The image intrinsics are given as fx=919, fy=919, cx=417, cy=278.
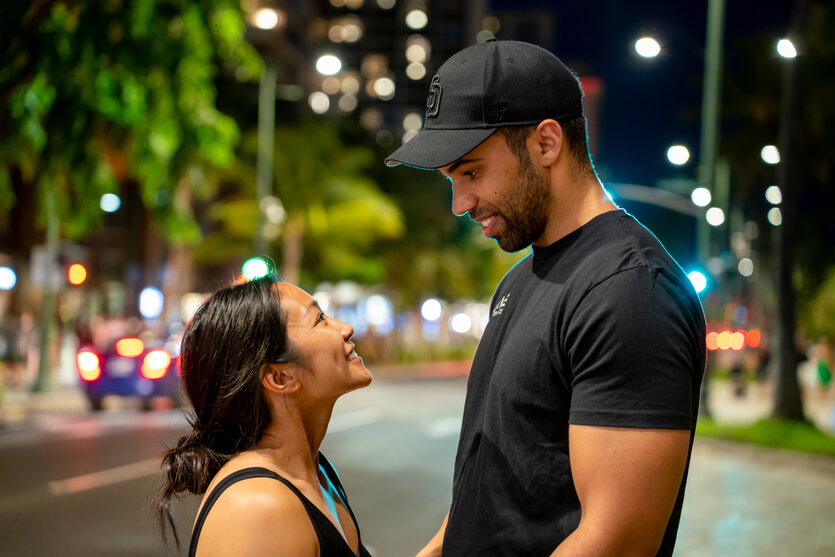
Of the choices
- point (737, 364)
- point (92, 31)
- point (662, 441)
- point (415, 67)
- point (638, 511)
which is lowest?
point (737, 364)

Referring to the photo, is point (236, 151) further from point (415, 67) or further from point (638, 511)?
point (415, 67)

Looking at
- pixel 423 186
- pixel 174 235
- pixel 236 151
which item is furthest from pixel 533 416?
pixel 423 186

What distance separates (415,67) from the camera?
122 meters

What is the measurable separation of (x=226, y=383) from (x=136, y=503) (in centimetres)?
792


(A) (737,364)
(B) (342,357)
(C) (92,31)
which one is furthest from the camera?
(A) (737,364)

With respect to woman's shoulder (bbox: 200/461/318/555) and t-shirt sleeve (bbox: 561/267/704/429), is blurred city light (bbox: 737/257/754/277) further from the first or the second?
woman's shoulder (bbox: 200/461/318/555)

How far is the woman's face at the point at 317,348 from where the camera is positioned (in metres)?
2.21

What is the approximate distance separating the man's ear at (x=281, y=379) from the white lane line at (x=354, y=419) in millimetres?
14334

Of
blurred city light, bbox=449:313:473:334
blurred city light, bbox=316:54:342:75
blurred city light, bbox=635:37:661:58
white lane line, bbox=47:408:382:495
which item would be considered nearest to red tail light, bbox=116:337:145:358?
white lane line, bbox=47:408:382:495

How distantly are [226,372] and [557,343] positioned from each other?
77 centimetres

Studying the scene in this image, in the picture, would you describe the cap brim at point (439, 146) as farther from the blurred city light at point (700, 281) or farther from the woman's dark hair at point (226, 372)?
the blurred city light at point (700, 281)

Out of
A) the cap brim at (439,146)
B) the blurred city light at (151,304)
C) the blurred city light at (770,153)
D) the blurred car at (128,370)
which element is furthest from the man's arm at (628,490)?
the blurred city light at (770,153)

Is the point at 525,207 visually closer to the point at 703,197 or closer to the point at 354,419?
the point at 354,419

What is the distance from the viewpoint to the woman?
2092mm
